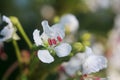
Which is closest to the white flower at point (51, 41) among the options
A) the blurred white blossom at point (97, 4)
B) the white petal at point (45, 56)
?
the white petal at point (45, 56)

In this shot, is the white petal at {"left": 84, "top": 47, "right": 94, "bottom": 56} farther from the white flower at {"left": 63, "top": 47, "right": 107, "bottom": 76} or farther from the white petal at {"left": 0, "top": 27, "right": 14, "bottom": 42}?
the white petal at {"left": 0, "top": 27, "right": 14, "bottom": 42}

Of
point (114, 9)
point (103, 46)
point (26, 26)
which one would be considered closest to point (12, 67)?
point (26, 26)

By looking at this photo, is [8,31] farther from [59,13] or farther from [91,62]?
[59,13]

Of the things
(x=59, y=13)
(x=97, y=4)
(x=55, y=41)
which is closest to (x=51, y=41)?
(x=55, y=41)

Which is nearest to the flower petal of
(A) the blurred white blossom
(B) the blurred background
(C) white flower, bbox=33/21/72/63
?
(C) white flower, bbox=33/21/72/63

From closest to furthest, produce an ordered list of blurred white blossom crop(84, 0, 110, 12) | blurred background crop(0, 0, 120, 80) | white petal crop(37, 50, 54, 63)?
white petal crop(37, 50, 54, 63) → blurred background crop(0, 0, 120, 80) → blurred white blossom crop(84, 0, 110, 12)
